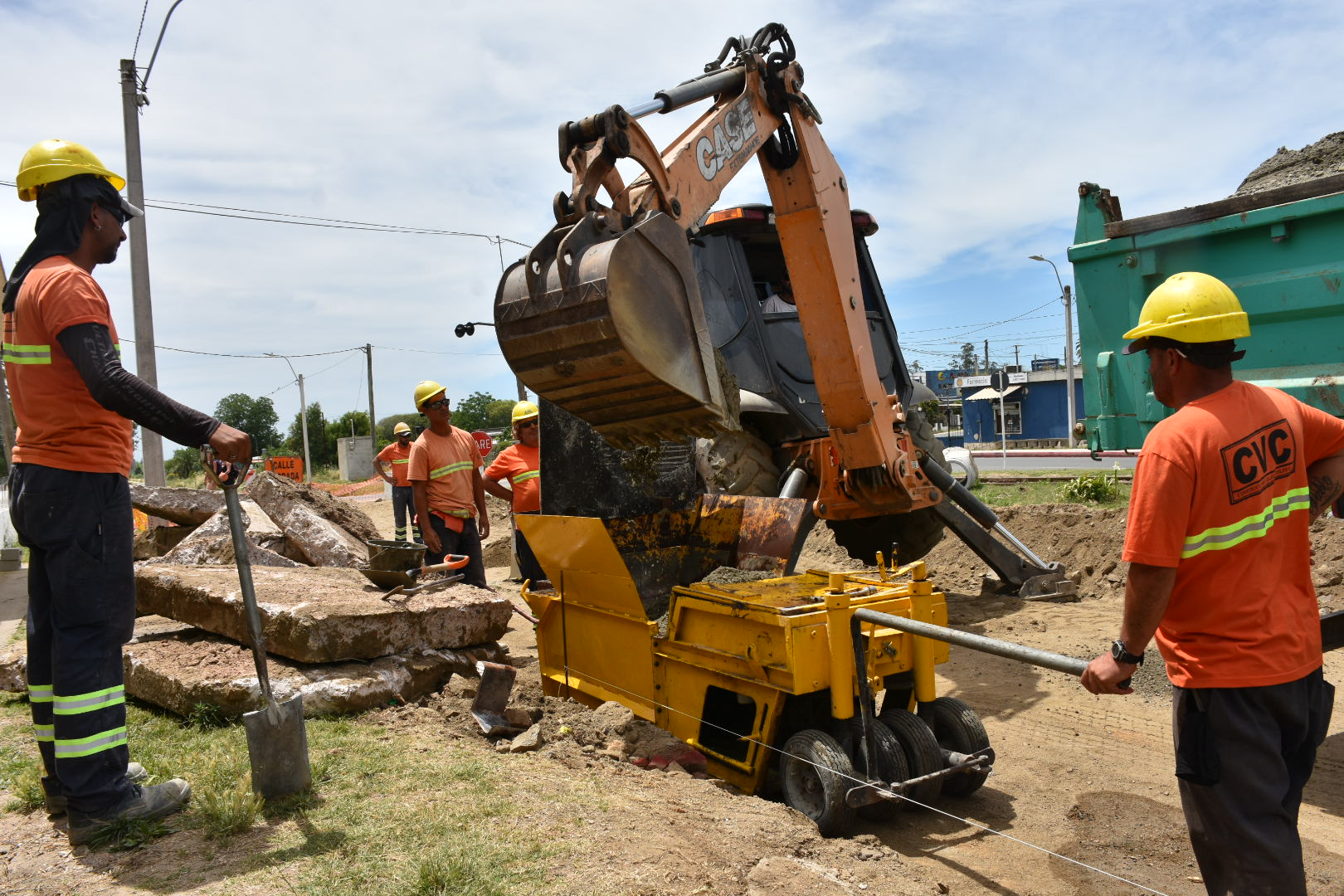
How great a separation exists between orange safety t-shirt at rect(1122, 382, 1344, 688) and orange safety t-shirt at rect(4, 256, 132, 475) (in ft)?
9.85

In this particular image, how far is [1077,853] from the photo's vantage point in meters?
3.54

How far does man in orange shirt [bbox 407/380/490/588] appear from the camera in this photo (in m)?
6.66

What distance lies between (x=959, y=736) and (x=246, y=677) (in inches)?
121

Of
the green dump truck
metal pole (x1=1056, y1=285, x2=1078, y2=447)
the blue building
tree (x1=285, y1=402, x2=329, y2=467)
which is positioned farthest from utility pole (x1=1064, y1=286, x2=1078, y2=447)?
tree (x1=285, y1=402, x2=329, y2=467)

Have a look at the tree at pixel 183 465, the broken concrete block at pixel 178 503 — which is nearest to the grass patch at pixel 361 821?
the broken concrete block at pixel 178 503

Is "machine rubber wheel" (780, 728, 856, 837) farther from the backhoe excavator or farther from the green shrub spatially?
the green shrub

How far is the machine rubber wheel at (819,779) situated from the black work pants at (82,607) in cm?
232

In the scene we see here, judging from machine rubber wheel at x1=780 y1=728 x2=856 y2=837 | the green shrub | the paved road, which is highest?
the green shrub

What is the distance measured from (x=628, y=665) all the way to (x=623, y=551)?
102 cm

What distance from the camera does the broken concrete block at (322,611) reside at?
4.50m

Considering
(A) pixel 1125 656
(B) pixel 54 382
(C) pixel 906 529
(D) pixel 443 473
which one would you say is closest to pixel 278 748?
(B) pixel 54 382

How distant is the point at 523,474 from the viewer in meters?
7.38

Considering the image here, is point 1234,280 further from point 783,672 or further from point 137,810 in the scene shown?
point 137,810

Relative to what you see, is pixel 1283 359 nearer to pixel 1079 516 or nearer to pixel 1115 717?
pixel 1115 717
